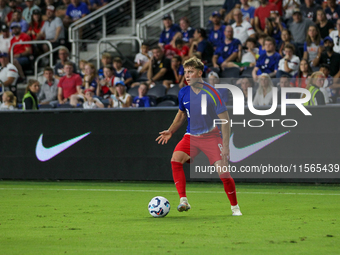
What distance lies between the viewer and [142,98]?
13430 millimetres

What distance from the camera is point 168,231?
233 inches

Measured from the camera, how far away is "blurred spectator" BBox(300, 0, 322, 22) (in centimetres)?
1537

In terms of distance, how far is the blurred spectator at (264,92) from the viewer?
11.2 m

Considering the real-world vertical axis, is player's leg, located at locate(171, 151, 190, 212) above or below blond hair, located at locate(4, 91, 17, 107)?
below

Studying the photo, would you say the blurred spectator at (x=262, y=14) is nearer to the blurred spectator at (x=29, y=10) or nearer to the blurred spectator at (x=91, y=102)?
the blurred spectator at (x=91, y=102)

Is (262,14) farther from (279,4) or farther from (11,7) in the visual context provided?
(11,7)

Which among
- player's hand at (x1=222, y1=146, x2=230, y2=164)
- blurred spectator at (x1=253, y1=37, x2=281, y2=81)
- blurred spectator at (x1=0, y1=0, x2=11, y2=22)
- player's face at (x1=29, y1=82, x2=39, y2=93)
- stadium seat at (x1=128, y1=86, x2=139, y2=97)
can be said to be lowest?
A: player's hand at (x1=222, y1=146, x2=230, y2=164)

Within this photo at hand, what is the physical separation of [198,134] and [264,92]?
4583 millimetres

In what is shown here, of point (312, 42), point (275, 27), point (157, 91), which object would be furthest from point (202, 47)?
point (312, 42)

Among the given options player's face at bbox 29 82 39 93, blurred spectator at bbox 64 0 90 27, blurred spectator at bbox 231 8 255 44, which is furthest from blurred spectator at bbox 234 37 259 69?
blurred spectator at bbox 64 0 90 27

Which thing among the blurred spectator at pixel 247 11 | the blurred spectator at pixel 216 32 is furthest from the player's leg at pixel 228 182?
the blurred spectator at pixel 247 11

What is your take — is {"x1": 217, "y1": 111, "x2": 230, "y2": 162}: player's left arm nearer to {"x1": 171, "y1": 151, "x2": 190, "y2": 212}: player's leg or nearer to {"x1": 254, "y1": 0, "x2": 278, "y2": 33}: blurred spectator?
{"x1": 171, "y1": 151, "x2": 190, "y2": 212}: player's leg

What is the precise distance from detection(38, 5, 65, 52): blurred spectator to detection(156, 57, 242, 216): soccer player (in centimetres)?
1212

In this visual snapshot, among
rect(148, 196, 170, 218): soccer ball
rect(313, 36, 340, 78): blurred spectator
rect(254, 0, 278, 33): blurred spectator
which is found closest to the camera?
rect(148, 196, 170, 218): soccer ball
